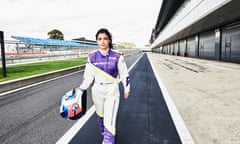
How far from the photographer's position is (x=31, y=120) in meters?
4.09

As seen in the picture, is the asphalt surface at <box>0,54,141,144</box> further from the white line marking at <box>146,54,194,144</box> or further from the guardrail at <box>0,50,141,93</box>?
the white line marking at <box>146,54,194,144</box>

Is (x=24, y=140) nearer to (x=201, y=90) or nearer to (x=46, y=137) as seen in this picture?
(x=46, y=137)

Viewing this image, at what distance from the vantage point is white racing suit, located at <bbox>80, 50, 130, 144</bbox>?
100 inches

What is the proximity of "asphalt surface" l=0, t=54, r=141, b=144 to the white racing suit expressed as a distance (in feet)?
3.78

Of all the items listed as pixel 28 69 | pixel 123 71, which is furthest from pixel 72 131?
pixel 28 69

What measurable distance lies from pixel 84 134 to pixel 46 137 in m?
0.66

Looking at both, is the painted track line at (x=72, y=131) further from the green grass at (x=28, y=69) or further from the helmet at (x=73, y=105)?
the green grass at (x=28, y=69)

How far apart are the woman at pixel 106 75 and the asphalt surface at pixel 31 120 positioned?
1.17 m

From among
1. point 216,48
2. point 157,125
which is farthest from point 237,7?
point 157,125

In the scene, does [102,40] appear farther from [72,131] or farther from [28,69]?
[28,69]

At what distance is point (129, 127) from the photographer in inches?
146

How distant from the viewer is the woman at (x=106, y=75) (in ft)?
8.36

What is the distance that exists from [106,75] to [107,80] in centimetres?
7

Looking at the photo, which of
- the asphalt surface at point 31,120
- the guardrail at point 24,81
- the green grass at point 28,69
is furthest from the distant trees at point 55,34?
the asphalt surface at point 31,120
